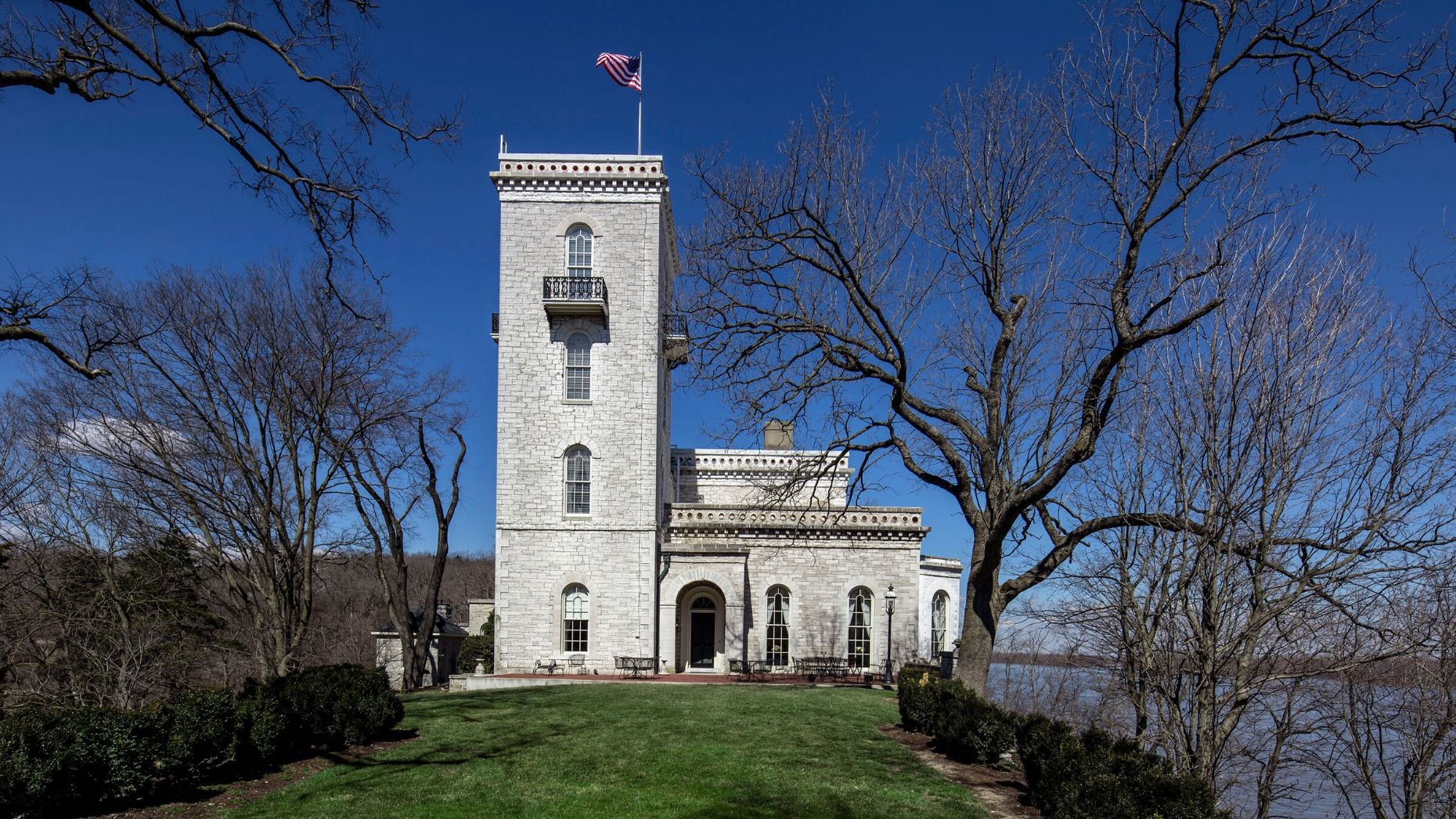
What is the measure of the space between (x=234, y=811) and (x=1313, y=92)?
49.3ft

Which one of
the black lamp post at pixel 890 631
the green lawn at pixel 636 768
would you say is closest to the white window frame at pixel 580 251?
the green lawn at pixel 636 768

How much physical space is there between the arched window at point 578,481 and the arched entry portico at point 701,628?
4.41 meters

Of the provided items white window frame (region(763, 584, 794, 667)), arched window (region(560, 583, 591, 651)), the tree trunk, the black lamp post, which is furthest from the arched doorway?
the tree trunk

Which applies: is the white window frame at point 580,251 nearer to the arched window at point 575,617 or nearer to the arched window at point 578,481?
the arched window at point 578,481

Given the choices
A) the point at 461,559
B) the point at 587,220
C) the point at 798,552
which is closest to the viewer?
the point at 587,220

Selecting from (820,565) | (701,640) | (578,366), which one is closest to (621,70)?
(578,366)

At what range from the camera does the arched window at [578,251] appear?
26.0 meters

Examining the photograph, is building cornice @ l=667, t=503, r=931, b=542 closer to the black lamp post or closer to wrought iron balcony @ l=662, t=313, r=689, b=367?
the black lamp post

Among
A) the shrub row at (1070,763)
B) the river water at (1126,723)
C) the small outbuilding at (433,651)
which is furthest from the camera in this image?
the small outbuilding at (433,651)

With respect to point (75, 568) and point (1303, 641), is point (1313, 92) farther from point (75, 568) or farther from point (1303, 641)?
point (75, 568)

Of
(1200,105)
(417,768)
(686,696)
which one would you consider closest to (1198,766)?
(1200,105)

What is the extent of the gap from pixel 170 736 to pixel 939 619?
25.8m

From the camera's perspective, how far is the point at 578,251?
26.2 m

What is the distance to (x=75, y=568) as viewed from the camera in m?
19.6
